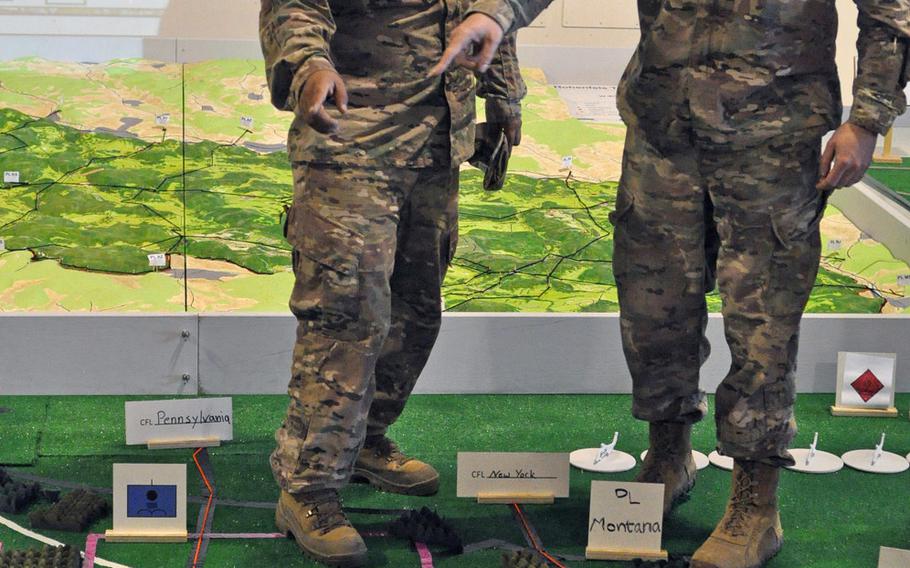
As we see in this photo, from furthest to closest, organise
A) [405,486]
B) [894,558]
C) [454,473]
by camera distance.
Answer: [454,473]
[405,486]
[894,558]

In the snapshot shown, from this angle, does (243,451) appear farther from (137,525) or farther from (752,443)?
(752,443)

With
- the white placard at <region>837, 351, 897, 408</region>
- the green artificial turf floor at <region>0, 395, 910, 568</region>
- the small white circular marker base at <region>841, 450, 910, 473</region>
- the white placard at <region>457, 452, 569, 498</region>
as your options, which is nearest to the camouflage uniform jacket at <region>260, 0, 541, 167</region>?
the white placard at <region>457, 452, 569, 498</region>

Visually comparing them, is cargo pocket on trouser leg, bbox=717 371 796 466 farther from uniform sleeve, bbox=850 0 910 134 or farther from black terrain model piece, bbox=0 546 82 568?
black terrain model piece, bbox=0 546 82 568

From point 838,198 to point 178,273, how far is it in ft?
7.80

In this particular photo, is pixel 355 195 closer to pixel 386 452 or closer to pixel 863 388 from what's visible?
pixel 386 452

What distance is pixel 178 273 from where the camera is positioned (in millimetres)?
4121

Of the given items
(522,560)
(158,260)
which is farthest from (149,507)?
(158,260)

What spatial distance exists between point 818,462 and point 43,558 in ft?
6.89

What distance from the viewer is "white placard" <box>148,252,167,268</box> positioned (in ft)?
13.5

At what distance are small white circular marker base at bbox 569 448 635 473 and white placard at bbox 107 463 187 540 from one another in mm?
1149

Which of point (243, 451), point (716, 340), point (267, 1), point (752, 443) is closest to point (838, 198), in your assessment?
point (716, 340)

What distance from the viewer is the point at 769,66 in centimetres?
280

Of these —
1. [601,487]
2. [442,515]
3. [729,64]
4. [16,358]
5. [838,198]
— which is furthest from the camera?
A: [838,198]

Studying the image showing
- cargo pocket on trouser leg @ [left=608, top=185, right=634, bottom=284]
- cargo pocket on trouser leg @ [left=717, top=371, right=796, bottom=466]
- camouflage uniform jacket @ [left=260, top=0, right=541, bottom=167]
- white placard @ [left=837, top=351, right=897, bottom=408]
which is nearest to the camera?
camouflage uniform jacket @ [left=260, top=0, right=541, bottom=167]
